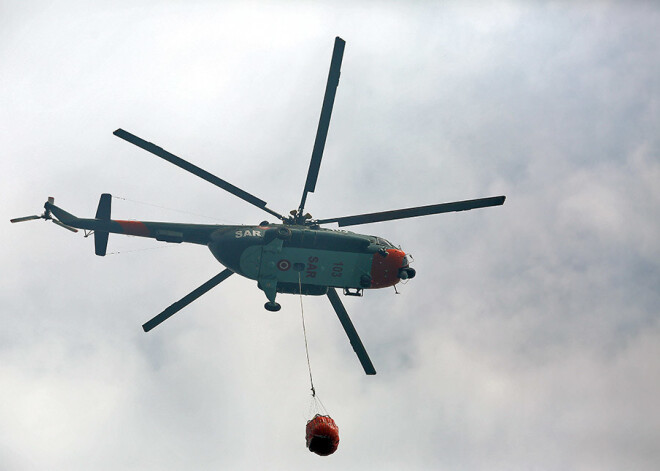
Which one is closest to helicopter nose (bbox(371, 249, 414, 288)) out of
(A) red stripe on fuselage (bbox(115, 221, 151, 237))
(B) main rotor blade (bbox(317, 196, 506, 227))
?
(B) main rotor blade (bbox(317, 196, 506, 227))

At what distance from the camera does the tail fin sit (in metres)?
23.0

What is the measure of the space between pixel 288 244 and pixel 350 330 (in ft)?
17.8

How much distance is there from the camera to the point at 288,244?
22.0 m

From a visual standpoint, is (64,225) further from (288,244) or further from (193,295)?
(288,244)

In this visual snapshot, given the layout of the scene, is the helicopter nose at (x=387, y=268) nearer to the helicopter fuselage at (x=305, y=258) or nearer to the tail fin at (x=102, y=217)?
the helicopter fuselage at (x=305, y=258)

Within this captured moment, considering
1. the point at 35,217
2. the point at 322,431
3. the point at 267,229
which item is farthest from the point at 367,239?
the point at 35,217

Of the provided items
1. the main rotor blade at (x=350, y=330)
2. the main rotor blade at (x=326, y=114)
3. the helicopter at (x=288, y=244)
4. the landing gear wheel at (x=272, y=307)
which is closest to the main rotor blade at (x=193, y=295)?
the helicopter at (x=288, y=244)

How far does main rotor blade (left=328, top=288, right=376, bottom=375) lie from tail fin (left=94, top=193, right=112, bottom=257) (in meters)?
10.2

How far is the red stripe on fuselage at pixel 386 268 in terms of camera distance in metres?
22.8

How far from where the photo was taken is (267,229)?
22.0 metres

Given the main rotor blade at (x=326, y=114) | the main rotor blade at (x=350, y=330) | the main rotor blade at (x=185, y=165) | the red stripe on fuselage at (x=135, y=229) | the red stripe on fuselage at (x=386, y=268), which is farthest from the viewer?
the main rotor blade at (x=350, y=330)

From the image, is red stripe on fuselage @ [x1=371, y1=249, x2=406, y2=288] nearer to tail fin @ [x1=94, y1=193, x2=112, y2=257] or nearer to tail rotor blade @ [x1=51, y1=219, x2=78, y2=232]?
tail fin @ [x1=94, y1=193, x2=112, y2=257]

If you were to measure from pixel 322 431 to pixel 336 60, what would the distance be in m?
13.1

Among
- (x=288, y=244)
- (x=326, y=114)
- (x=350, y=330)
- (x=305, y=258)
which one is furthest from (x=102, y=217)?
(x=350, y=330)
